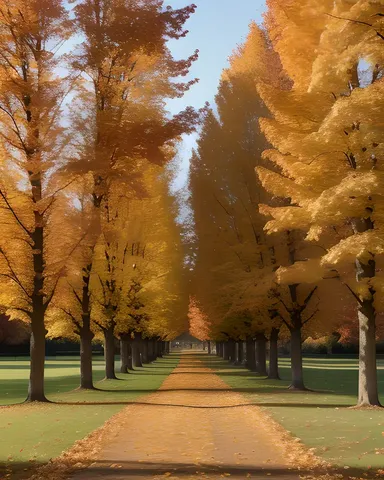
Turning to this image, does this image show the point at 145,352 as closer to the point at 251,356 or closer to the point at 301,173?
the point at 251,356

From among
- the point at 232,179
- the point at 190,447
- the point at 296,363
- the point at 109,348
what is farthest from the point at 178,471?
the point at 109,348

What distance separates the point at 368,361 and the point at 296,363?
25.4ft

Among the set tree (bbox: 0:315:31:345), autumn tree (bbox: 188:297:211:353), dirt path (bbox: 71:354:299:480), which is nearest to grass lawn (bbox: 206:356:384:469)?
dirt path (bbox: 71:354:299:480)

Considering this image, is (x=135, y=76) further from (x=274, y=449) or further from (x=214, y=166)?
(x=274, y=449)

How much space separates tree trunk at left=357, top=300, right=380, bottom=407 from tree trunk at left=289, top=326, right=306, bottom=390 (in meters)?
6.93

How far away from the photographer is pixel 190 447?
29.7 feet

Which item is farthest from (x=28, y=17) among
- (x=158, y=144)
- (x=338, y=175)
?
(x=338, y=175)

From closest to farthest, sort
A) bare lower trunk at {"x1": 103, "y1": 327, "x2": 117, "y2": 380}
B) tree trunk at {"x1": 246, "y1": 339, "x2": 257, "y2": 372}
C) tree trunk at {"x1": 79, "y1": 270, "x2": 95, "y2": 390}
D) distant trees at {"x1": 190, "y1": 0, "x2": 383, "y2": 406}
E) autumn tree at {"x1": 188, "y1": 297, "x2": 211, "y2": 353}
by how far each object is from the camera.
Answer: distant trees at {"x1": 190, "y1": 0, "x2": 383, "y2": 406}, tree trunk at {"x1": 79, "y1": 270, "x2": 95, "y2": 390}, bare lower trunk at {"x1": 103, "y1": 327, "x2": 117, "y2": 380}, tree trunk at {"x1": 246, "y1": 339, "x2": 257, "y2": 372}, autumn tree at {"x1": 188, "y1": 297, "x2": 211, "y2": 353}

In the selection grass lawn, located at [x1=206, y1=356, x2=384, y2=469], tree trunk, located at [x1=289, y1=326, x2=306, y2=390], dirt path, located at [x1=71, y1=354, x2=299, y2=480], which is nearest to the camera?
dirt path, located at [x1=71, y1=354, x2=299, y2=480]

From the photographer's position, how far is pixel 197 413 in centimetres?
1369

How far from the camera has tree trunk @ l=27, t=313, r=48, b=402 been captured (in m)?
17.2

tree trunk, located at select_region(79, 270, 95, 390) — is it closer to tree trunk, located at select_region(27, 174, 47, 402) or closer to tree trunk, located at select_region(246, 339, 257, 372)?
tree trunk, located at select_region(27, 174, 47, 402)

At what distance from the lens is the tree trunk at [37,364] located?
17.2 m

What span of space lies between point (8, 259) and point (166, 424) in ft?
23.2
